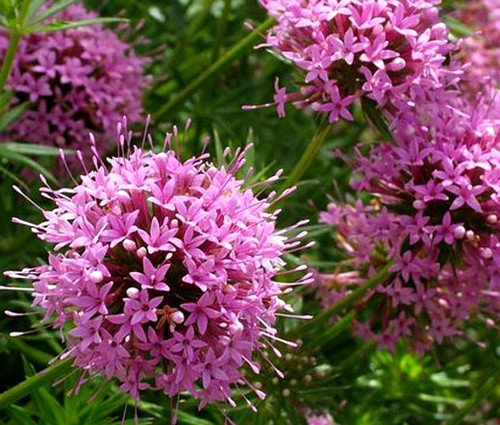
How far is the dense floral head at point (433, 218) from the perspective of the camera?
2.34 m

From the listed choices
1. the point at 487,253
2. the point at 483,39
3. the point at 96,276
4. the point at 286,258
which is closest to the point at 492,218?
the point at 487,253

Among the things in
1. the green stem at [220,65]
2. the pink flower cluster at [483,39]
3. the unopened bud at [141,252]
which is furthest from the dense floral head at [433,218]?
the pink flower cluster at [483,39]

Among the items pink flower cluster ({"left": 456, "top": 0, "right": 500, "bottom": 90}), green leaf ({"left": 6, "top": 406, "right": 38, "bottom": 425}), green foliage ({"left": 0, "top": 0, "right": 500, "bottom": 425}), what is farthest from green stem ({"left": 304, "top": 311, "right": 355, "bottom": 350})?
pink flower cluster ({"left": 456, "top": 0, "right": 500, "bottom": 90})

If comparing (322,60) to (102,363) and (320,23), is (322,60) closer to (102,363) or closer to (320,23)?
(320,23)

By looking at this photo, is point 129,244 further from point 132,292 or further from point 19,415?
point 19,415

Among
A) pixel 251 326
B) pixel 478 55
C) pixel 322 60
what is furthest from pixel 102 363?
pixel 478 55

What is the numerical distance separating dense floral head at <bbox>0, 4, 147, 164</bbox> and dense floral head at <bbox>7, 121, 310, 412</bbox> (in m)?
0.98

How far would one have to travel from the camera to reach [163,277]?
182 cm

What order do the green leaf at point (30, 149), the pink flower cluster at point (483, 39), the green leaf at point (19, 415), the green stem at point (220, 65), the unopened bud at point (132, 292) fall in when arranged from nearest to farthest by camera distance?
the unopened bud at point (132, 292) < the green leaf at point (19, 415) < the green leaf at point (30, 149) < the green stem at point (220, 65) < the pink flower cluster at point (483, 39)

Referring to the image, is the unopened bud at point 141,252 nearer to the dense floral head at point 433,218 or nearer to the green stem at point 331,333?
the dense floral head at point 433,218

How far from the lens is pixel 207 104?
3.58m

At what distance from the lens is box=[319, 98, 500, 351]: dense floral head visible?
2338 mm

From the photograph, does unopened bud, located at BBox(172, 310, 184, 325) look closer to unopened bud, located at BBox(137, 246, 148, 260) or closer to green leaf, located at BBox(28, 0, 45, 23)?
unopened bud, located at BBox(137, 246, 148, 260)

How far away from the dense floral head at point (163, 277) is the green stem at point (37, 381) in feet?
0.20
